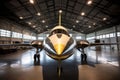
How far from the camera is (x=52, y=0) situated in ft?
52.0

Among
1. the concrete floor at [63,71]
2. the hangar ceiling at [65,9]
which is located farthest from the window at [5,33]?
the concrete floor at [63,71]

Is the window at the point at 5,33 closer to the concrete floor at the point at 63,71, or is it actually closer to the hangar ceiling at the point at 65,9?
the hangar ceiling at the point at 65,9

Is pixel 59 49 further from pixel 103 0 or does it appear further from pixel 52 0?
pixel 52 0

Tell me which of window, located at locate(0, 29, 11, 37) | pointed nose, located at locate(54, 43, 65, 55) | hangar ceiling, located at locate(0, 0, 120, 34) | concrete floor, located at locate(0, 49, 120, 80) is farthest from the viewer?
window, located at locate(0, 29, 11, 37)

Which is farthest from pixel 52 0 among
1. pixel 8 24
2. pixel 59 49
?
pixel 59 49

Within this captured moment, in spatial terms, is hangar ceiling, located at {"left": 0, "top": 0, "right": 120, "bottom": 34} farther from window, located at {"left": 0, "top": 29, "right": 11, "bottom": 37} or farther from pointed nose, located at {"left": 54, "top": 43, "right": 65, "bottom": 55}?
pointed nose, located at {"left": 54, "top": 43, "right": 65, "bottom": 55}

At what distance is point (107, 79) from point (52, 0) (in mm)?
14469

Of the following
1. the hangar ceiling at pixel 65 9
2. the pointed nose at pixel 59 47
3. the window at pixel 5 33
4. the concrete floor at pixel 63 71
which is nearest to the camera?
the pointed nose at pixel 59 47

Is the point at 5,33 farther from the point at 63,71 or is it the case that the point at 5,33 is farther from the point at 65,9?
the point at 63,71

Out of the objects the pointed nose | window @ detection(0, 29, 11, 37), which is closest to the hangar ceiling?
window @ detection(0, 29, 11, 37)

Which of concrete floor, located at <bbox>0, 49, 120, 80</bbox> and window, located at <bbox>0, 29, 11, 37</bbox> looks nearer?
concrete floor, located at <bbox>0, 49, 120, 80</bbox>

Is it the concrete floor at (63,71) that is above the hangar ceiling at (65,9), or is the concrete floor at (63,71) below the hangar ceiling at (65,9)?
below

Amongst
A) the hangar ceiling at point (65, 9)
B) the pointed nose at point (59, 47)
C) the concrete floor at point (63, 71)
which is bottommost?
the concrete floor at point (63, 71)

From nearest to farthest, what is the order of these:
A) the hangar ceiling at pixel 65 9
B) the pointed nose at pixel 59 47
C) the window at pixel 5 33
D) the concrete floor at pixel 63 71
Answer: the pointed nose at pixel 59 47, the concrete floor at pixel 63 71, the hangar ceiling at pixel 65 9, the window at pixel 5 33
